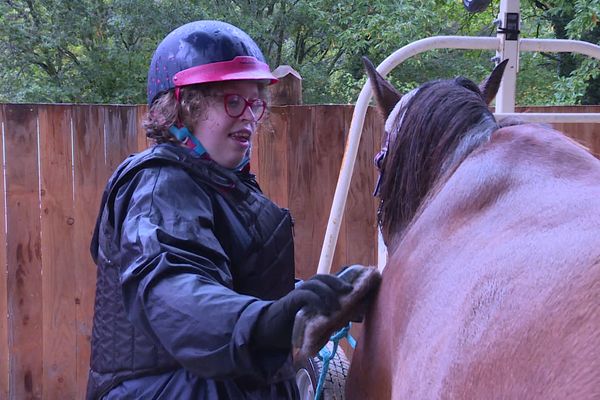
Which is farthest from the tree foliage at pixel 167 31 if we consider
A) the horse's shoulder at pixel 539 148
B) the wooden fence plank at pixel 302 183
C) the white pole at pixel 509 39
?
the horse's shoulder at pixel 539 148

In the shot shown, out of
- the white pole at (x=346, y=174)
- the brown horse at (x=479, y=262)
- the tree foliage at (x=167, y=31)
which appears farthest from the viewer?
Result: the tree foliage at (x=167, y=31)

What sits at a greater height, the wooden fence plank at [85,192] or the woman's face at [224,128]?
the woman's face at [224,128]

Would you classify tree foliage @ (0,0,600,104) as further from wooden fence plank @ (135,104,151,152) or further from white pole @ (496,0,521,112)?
white pole @ (496,0,521,112)

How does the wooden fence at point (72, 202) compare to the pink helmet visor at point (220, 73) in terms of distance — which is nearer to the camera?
the pink helmet visor at point (220, 73)

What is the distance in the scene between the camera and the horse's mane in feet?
4.67

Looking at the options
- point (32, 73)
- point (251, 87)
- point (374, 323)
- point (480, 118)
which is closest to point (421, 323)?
point (374, 323)

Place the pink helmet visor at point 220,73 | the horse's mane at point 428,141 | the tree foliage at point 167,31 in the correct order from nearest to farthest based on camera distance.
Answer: the horse's mane at point 428,141 → the pink helmet visor at point 220,73 → the tree foliage at point 167,31

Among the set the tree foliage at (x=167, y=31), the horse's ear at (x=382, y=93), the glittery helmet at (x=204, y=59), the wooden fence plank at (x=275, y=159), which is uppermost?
the tree foliage at (x=167, y=31)

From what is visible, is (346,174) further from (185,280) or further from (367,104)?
(185,280)

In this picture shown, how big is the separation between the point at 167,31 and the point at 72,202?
6992 mm

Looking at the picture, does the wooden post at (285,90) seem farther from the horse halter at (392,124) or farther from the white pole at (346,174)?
the horse halter at (392,124)

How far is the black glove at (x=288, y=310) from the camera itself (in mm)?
1143

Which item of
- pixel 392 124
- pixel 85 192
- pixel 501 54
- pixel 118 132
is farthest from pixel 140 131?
pixel 392 124

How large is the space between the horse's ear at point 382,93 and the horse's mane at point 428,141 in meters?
0.16
